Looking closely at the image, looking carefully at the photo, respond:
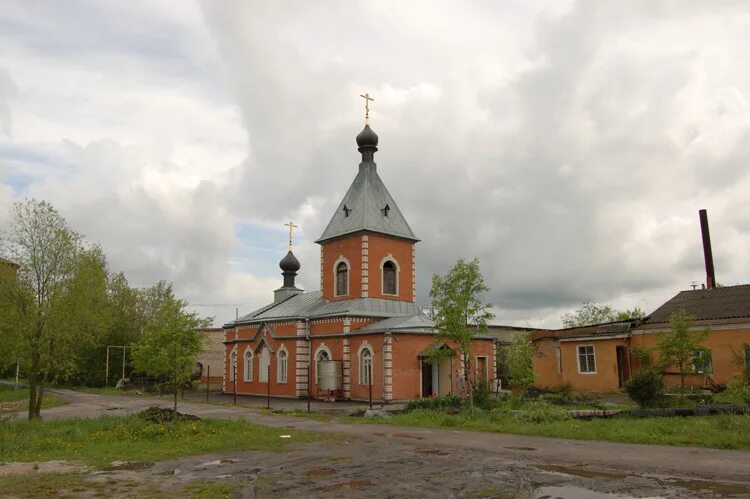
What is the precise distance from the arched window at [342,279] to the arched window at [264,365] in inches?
220

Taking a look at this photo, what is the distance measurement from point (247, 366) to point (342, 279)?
8.81 meters

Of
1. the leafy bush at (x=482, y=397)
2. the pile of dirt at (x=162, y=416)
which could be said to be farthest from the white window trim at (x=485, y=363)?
the pile of dirt at (x=162, y=416)

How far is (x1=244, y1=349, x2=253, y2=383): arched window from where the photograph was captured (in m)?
37.9

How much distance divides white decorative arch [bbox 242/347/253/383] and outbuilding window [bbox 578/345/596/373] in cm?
1925

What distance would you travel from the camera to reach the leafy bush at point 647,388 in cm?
1895

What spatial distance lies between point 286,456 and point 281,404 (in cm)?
1654

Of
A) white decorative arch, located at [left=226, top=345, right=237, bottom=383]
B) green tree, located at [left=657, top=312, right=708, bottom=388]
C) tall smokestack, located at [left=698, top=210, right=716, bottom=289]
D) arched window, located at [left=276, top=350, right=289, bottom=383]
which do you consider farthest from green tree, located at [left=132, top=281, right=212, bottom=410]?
tall smokestack, located at [left=698, top=210, right=716, bottom=289]

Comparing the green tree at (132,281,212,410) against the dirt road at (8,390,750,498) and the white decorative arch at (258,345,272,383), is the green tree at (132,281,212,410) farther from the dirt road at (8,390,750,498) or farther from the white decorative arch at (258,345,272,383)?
the white decorative arch at (258,345,272,383)

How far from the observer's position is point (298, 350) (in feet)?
110

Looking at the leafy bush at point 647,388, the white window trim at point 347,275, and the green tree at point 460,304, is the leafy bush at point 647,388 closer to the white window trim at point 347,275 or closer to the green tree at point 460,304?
the green tree at point 460,304

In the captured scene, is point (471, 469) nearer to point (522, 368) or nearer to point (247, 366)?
point (522, 368)

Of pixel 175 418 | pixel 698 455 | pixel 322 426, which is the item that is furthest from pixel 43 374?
pixel 698 455

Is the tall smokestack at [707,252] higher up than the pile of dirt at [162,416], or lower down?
higher up

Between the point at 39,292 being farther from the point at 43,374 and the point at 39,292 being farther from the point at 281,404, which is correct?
the point at 281,404
